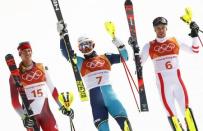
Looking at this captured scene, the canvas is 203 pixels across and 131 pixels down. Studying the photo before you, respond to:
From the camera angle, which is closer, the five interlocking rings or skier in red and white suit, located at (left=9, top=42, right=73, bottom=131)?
skier in red and white suit, located at (left=9, top=42, right=73, bottom=131)

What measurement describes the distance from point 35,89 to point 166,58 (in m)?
2.03

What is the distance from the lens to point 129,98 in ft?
50.8

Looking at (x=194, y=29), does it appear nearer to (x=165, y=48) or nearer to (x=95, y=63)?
(x=165, y=48)

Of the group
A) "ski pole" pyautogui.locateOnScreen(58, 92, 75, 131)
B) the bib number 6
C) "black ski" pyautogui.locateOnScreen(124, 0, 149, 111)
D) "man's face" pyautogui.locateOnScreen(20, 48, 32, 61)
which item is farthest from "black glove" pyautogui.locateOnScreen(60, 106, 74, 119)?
the bib number 6

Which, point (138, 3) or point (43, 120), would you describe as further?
point (138, 3)

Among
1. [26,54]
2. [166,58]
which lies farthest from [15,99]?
[166,58]

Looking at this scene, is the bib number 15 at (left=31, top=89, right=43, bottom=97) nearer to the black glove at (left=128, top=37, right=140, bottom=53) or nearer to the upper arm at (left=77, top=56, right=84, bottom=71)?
the upper arm at (left=77, top=56, right=84, bottom=71)

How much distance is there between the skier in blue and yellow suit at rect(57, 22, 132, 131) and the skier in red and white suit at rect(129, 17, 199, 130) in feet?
1.62

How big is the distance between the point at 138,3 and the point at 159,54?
311 inches

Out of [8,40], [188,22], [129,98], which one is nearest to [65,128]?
[129,98]

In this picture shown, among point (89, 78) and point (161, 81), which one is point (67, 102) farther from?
point (161, 81)

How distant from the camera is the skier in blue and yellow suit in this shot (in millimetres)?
11269

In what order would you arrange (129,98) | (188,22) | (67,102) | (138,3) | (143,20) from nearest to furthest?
1. (67,102)
2. (188,22)
3. (129,98)
4. (143,20)
5. (138,3)

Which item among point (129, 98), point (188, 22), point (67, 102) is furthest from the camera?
point (129, 98)
